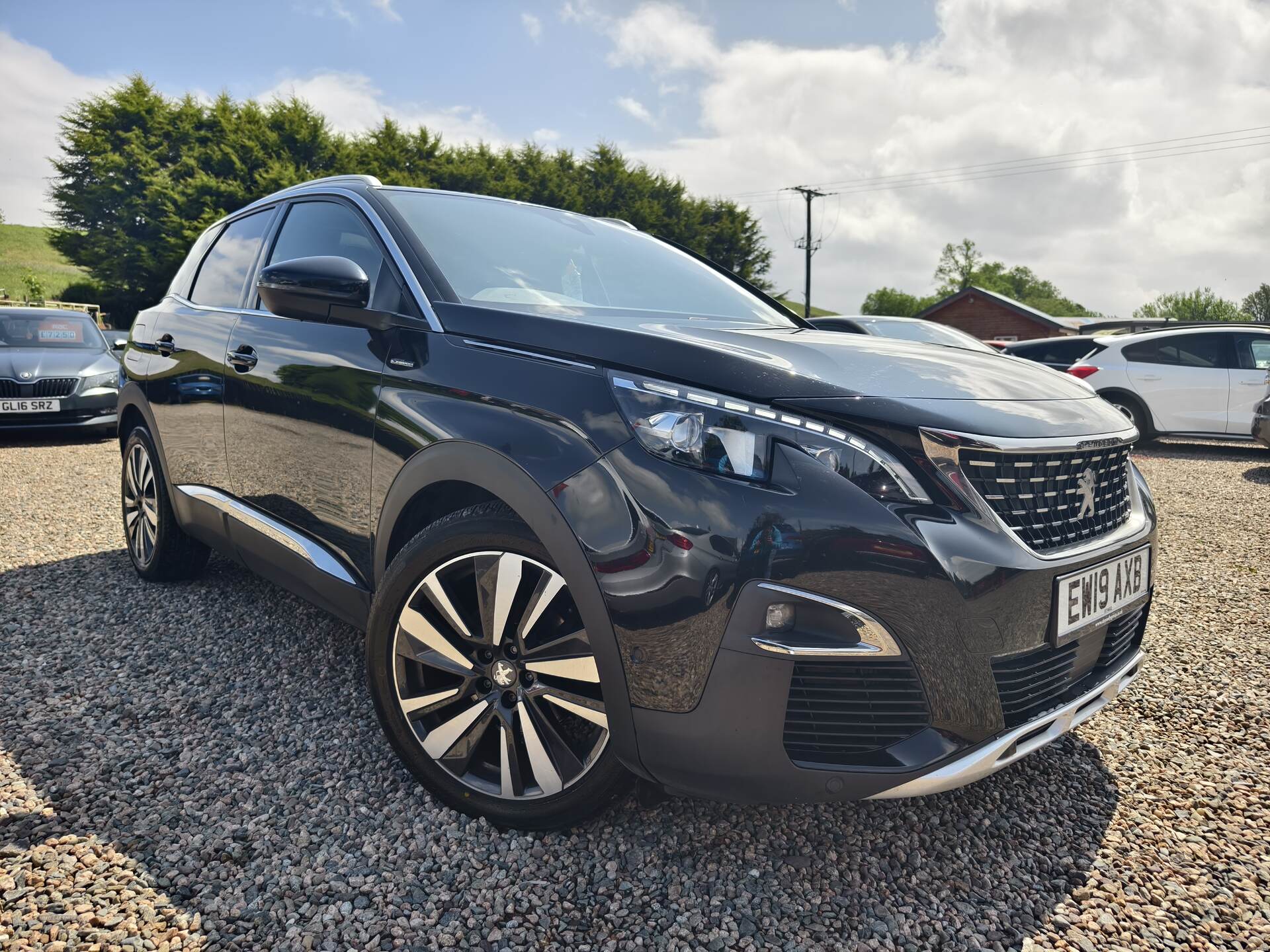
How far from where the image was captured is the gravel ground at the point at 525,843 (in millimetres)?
1784

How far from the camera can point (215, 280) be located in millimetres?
3611

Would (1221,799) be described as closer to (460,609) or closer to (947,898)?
(947,898)

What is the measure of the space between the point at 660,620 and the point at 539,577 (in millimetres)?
350

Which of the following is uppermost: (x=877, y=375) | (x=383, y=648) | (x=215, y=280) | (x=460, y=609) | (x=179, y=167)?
(x=179, y=167)

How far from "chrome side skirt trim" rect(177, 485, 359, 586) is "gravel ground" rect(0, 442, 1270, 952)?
521mm

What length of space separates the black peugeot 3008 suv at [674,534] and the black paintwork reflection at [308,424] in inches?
0.5

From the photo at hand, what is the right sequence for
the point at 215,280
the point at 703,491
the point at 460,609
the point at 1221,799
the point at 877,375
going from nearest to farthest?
the point at 703,491 → the point at 877,375 → the point at 460,609 → the point at 1221,799 → the point at 215,280

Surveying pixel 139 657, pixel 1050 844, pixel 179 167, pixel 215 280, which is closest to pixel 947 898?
pixel 1050 844

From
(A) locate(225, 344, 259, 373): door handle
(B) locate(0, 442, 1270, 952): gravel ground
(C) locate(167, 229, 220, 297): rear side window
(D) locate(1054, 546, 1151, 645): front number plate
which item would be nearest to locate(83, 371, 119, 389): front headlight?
(C) locate(167, 229, 220, 297): rear side window

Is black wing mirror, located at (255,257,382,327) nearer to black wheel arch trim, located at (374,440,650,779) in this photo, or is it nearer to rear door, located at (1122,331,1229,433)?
black wheel arch trim, located at (374,440,650,779)

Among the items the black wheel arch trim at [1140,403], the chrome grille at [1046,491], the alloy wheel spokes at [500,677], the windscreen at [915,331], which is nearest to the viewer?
the chrome grille at [1046,491]

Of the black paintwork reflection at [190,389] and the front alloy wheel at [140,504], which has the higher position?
the black paintwork reflection at [190,389]

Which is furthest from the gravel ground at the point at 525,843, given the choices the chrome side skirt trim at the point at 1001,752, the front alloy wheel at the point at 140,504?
the front alloy wheel at the point at 140,504

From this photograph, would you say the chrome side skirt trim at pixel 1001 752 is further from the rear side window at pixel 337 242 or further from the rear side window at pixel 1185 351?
the rear side window at pixel 1185 351
